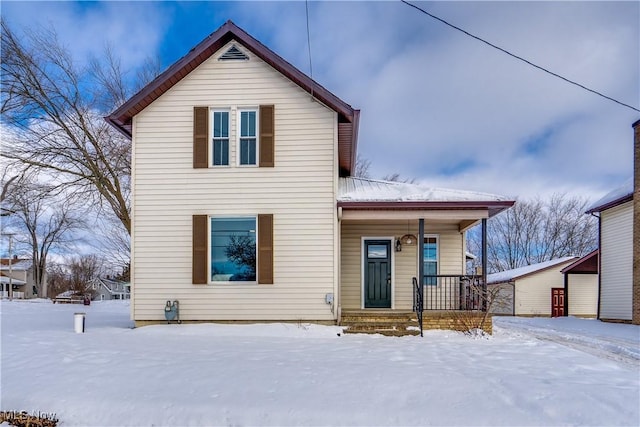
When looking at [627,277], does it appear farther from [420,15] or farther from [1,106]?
[1,106]

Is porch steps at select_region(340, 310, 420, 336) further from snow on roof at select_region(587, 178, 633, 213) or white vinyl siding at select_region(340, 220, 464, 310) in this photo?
snow on roof at select_region(587, 178, 633, 213)

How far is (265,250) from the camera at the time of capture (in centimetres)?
1013

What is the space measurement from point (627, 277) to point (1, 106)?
71.1 feet

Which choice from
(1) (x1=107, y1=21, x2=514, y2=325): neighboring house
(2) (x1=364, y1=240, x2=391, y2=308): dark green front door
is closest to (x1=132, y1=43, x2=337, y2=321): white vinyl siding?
(1) (x1=107, y1=21, x2=514, y2=325): neighboring house

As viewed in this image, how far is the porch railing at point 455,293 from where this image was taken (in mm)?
10281

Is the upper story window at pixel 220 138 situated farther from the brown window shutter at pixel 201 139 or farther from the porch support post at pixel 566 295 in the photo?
A: the porch support post at pixel 566 295

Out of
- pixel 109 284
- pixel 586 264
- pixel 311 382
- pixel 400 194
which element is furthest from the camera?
pixel 109 284

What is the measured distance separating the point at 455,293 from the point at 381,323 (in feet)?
8.82

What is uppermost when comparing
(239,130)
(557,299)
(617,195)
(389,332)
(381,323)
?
(239,130)

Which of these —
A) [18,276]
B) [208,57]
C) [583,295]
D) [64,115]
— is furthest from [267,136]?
[18,276]

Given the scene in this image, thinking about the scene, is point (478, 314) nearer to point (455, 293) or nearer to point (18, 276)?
point (455, 293)

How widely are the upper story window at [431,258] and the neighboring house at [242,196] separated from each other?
2027 millimetres

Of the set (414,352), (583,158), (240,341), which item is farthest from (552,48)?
(583,158)

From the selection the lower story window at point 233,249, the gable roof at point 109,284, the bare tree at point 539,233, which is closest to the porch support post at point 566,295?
the bare tree at point 539,233
